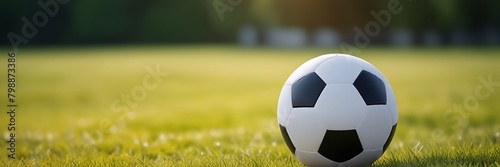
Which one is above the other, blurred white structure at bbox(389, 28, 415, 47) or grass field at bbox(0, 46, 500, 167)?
blurred white structure at bbox(389, 28, 415, 47)

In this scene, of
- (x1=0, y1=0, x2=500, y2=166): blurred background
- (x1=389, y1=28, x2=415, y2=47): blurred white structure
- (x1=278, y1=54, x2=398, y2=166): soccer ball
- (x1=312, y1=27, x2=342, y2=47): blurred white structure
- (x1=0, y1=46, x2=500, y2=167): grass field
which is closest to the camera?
(x1=278, y1=54, x2=398, y2=166): soccer ball

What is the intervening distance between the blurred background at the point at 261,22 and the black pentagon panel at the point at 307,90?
121 feet

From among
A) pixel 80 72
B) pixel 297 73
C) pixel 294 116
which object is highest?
pixel 297 73

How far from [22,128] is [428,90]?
9398mm

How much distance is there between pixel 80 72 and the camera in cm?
2058

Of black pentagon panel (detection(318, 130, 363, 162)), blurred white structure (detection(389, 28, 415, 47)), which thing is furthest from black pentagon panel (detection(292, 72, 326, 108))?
blurred white structure (detection(389, 28, 415, 47))

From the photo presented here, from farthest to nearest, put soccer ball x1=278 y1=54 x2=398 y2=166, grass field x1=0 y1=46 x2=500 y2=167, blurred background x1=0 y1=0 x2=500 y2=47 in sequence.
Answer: blurred background x1=0 y1=0 x2=500 y2=47 < grass field x1=0 y1=46 x2=500 y2=167 < soccer ball x1=278 y1=54 x2=398 y2=166

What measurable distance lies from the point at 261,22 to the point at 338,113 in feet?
133

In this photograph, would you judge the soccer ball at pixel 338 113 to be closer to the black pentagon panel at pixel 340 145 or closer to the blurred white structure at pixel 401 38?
the black pentagon panel at pixel 340 145

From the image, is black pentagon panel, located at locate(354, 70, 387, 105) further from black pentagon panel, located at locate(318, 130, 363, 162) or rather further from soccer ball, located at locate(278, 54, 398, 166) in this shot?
black pentagon panel, located at locate(318, 130, 363, 162)

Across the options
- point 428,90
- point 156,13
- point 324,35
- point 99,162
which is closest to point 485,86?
point 428,90

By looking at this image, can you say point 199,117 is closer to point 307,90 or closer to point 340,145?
point 307,90

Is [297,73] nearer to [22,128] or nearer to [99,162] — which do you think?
[99,162]

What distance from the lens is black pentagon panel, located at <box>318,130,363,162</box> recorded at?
418 cm
